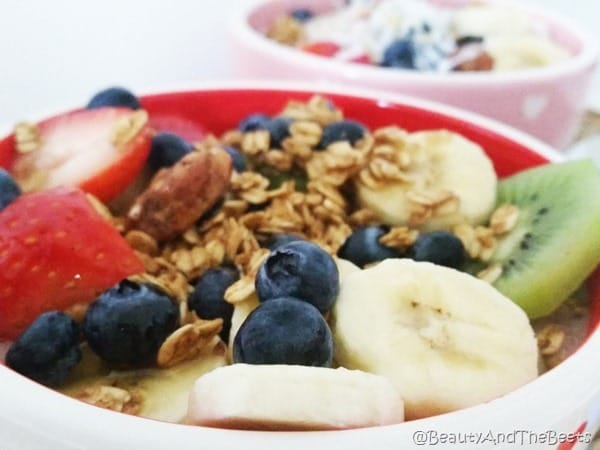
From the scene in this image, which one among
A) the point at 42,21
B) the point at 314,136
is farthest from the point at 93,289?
the point at 42,21

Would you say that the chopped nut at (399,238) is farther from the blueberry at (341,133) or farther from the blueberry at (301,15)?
the blueberry at (301,15)

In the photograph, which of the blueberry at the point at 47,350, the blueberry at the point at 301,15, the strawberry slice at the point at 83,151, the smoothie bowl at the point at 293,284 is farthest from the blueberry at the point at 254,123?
the blueberry at the point at 301,15

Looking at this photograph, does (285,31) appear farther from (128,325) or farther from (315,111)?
(128,325)

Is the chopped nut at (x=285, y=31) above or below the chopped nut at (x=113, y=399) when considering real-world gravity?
below

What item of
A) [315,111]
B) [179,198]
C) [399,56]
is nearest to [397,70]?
[399,56]

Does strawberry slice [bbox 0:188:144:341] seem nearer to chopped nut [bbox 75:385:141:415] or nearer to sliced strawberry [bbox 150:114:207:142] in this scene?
chopped nut [bbox 75:385:141:415]

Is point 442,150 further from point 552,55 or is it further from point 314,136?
point 552,55

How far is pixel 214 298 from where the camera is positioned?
0.56 m

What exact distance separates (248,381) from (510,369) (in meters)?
0.19

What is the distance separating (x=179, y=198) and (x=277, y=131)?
17cm

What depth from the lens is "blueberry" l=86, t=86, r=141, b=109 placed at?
2.45ft

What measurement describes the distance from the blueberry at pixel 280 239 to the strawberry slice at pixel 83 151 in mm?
133

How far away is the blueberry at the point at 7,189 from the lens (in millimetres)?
610

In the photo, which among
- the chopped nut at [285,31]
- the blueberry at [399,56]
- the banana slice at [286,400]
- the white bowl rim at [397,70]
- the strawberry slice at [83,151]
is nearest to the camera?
the banana slice at [286,400]
